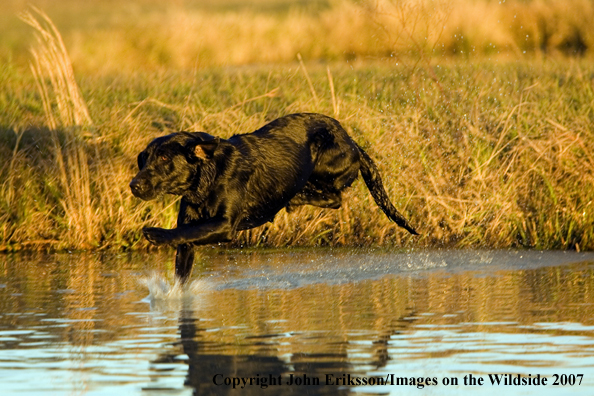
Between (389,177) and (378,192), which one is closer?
(378,192)

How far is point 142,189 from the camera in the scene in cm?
728

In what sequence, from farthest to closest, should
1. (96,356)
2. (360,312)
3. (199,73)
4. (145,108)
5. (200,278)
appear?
(199,73)
(145,108)
(200,278)
(360,312)
(96,356)

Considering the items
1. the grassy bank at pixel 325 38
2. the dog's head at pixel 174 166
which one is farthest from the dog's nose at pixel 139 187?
the grassy bank at pixel 325 38

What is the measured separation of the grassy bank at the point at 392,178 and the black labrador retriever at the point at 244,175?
1.46 m

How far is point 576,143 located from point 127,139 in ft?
14.8

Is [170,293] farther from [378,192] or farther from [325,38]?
[325,38]

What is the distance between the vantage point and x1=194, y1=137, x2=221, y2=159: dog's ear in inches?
294

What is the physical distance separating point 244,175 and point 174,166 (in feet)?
2.13

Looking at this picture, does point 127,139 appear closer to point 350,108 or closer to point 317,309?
point 350,108

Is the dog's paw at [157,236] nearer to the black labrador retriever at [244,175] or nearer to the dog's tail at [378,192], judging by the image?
the black labrador retriever at [244,175]

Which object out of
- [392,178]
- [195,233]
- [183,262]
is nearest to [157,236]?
[195,233]

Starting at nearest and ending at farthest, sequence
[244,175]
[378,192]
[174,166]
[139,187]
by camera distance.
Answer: [139,187] < [174,166] < [244,175] < [378,192]

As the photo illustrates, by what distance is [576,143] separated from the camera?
10.3 m

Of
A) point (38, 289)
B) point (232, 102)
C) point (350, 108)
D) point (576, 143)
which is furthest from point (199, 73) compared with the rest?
point (38, 289)
